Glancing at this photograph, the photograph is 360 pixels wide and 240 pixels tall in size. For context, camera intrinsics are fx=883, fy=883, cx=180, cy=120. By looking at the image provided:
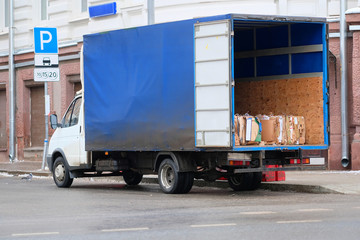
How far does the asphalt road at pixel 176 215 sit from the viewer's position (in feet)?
32.3

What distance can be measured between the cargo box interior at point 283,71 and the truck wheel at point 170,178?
2466 millimetres

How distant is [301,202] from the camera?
1393 cm

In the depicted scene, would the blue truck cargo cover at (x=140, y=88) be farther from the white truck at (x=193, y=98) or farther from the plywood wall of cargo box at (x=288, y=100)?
the plywood wall of cargo box at (x=288, y=100)

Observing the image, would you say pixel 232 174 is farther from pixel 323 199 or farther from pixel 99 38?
pixel 99 38

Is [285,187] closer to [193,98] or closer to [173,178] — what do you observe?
[173,178]

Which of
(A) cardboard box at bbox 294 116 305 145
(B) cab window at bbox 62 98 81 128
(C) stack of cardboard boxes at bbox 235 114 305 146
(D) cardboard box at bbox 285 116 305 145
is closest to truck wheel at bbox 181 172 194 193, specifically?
(C) stack of cardboard boxes at bbox 235 114 305 146

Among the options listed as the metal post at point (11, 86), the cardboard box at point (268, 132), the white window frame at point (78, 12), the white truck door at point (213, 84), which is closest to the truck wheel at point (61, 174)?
the white truck door at point (213, 84)

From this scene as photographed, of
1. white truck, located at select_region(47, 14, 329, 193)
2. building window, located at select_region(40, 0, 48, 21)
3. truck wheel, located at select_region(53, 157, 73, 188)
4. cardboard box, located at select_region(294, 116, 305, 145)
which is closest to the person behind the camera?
white truck, located at select_region(47, 14, 329, 193)

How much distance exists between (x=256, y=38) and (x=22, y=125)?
15.4 metres

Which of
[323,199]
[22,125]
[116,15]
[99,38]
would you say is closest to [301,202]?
[323,199]

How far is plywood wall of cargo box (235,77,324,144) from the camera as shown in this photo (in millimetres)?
16906

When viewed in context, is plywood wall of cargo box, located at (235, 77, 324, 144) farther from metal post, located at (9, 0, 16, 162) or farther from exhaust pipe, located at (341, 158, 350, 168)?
metal post, located at (9, 0, 16, 162)

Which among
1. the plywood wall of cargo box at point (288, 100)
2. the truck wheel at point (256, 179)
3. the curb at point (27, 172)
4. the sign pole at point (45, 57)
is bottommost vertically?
the curb at point (27, 172)

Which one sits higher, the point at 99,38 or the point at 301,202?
the point at 99,38
